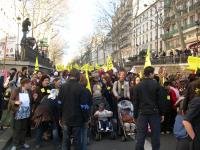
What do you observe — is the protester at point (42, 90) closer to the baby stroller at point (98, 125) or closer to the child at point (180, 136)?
the baby stroller at point (98, 125)

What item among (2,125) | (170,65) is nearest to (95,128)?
(2,125)

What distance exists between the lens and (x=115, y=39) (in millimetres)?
67312

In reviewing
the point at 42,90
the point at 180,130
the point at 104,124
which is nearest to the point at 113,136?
the point at 104,124

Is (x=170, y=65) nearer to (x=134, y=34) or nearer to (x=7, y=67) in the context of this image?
(x=7, y=67)

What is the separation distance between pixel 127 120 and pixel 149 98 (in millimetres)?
3419

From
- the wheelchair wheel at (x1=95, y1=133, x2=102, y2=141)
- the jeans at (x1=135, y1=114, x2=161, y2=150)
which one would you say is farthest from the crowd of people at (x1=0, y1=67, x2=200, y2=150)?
the wheelchair wheel at (x1=95, y1=133, x2=102, y2=141)

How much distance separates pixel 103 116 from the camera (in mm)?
11477

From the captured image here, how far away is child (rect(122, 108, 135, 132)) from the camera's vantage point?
38.1 feet

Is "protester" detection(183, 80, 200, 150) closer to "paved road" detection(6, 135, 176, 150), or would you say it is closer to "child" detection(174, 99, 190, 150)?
"child" detection(174, 99, 190, 150)

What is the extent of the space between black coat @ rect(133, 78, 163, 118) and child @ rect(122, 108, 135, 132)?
320 cm

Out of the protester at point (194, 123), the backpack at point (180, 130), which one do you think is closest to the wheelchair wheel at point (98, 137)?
the backpack at point (180, 130)

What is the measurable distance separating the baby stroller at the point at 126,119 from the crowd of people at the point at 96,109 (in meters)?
0.03

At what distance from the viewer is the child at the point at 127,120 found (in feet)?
38.1

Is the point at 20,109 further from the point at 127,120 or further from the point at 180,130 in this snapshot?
the point at 180,130
